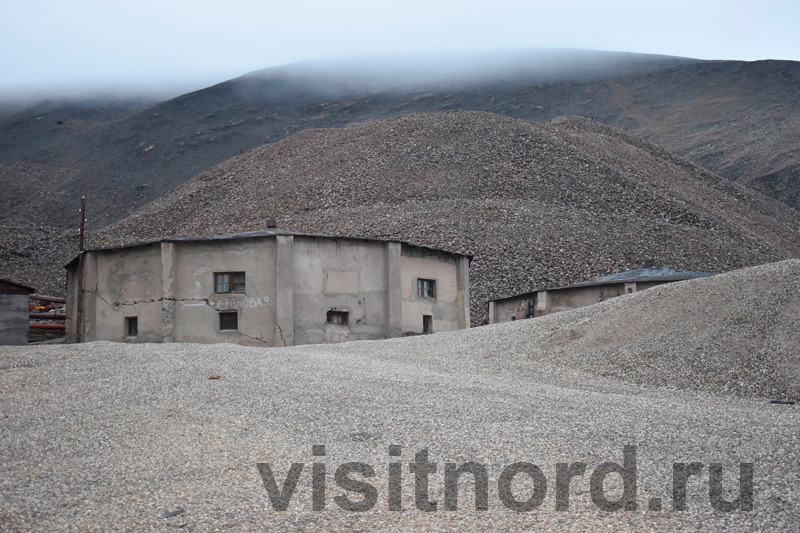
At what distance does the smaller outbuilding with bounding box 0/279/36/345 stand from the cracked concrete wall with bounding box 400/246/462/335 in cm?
1310

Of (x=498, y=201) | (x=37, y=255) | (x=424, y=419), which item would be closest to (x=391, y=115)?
(x=498, y=201)

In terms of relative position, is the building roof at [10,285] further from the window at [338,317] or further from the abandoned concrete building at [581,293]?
the abandoned concrete building at [581,293]

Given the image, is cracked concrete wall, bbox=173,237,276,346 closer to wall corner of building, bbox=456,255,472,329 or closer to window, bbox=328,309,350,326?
window, bbox=328,309,350,326

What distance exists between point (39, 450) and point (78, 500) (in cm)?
199

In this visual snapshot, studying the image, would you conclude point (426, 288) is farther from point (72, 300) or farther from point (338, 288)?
point (72, 300)

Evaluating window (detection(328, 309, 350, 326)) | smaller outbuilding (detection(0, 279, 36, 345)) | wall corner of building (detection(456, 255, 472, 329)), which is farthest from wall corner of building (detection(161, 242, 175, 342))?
wall corner of building (detection(456, 255, 472, 329))

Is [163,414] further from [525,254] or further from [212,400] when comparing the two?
[525,254]

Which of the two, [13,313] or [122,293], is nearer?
[122,293]

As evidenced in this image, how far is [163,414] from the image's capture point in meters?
9.75

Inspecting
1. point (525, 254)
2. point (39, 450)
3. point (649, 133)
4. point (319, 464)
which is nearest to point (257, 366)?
point (39, 450)

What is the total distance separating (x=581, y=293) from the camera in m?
31.2

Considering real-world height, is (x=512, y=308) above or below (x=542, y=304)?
below

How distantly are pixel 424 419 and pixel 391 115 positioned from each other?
103355 mm

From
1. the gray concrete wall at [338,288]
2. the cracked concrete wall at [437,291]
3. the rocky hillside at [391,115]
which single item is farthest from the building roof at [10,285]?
the rocky hillside at [391,115]
